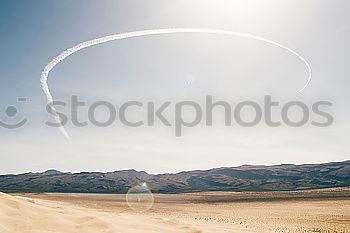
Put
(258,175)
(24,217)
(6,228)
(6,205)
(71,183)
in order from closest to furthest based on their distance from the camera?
(6,228) → (24,217) → (6,205) → (71,183) → (258,175)

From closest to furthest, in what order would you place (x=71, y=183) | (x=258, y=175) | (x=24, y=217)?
1. (x=24, y=217)
2. (x=71, y=183)
3. (x=258, y=175)

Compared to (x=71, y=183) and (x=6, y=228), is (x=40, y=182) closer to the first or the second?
(x=71, y=183)

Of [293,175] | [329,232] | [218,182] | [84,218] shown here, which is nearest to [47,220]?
[84,218]

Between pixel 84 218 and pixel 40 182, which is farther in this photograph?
pixel 40 182

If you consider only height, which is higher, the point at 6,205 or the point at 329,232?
the point at 6,205

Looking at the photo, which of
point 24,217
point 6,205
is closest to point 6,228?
point 24,217

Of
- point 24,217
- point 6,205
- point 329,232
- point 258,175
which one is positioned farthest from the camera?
point 258,175

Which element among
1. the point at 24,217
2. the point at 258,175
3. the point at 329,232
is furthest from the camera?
the point at 258,175

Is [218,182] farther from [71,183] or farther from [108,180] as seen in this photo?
[71,183]

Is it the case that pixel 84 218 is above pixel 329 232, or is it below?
above
